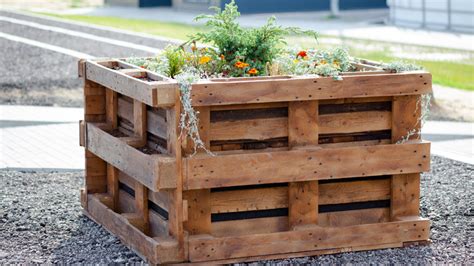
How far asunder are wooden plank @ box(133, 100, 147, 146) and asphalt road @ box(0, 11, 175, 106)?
6.92m

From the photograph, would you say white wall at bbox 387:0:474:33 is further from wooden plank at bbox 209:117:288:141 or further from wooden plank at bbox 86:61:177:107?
wooden plank at bbox 209:117:288:141

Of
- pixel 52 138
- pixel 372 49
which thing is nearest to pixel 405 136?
pixel 52 138

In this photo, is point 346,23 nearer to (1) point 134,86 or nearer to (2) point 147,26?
(2) point 147,26

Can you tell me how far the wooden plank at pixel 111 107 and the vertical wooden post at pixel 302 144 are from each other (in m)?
1.51

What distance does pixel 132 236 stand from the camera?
677 centimetres

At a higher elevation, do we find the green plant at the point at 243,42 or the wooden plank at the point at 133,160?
the green plant at the point at 243,42

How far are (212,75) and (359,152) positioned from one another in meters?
1.15

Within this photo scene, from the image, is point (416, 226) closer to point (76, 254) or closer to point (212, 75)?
point (212, 75)

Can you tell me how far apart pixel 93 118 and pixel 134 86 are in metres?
1.25

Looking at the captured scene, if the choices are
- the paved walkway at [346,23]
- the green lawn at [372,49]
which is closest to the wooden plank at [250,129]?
the green lawn at [372,49]

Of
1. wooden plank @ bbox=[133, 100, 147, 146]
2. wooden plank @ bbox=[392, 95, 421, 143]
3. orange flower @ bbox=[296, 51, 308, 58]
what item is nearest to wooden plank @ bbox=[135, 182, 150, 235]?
wooden plank @ bbox=[133, 100, 147, 146]

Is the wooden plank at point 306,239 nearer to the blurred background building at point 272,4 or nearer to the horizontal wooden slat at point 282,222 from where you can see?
the horizontal wooden slat at point 282,222

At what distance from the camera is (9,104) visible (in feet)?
44.7

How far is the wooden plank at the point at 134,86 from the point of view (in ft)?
20.2
